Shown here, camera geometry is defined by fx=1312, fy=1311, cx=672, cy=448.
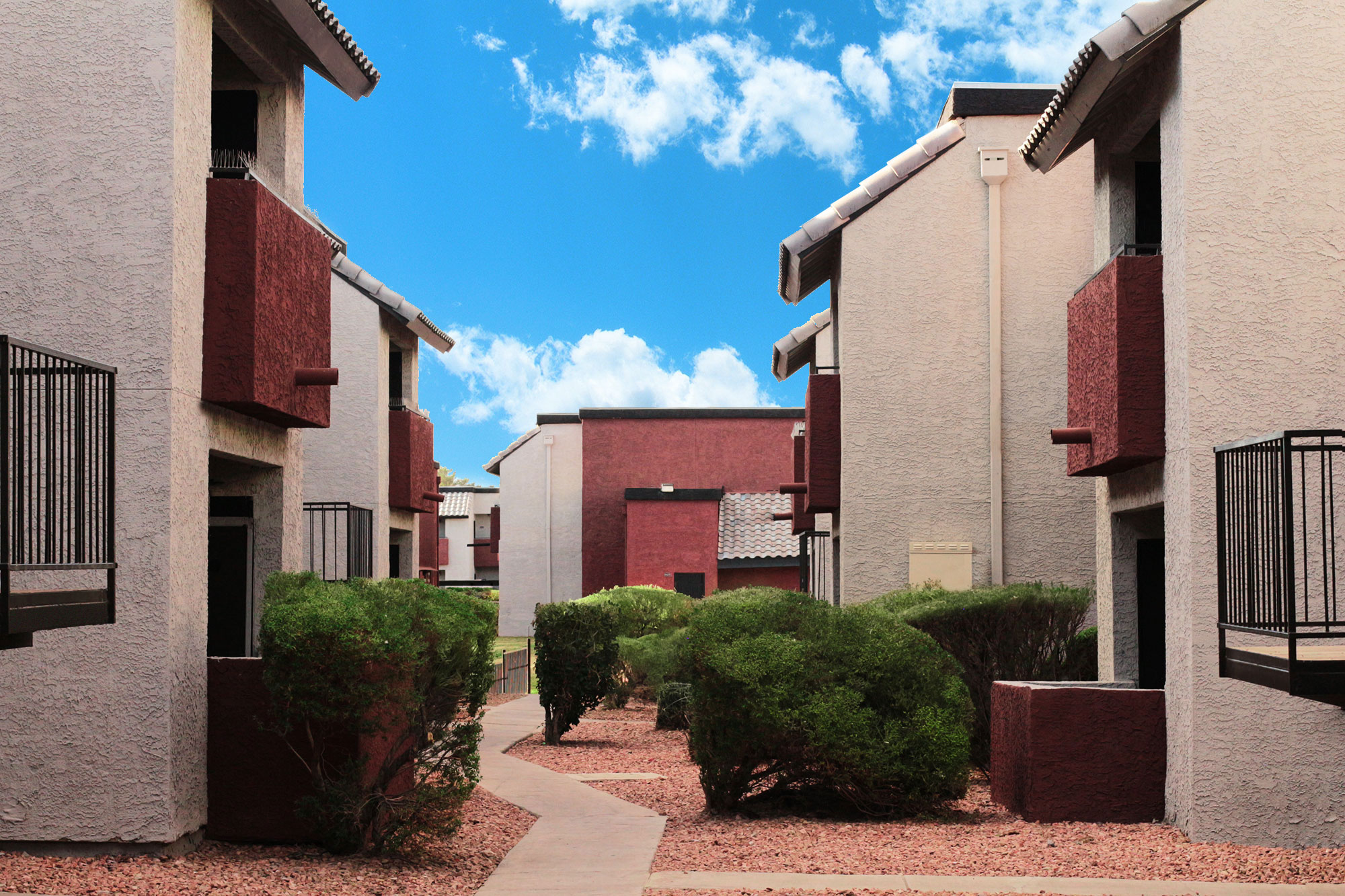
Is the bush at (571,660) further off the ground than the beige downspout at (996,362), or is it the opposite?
the beige downspout at (996,362)

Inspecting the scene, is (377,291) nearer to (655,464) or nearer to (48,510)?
(48,510)

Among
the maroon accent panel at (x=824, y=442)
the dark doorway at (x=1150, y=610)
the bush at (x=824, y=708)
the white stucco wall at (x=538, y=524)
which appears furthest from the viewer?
the white stucco wall at (x=538, y=524)

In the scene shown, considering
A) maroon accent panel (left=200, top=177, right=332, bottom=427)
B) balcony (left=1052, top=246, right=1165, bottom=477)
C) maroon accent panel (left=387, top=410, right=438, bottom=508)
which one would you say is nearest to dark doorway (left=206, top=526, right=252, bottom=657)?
maroon accent panel (left=200, top=177, right=332, bottom=427)

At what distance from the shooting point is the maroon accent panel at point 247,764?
9.95 meters

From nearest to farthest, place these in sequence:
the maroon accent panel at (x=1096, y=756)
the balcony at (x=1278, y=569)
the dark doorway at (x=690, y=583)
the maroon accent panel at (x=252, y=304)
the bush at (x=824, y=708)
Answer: the balcony at (x=1278, y=569) → the maroon accent panel at (x=252, y=304) → the bush at (x=824, y=708) → the maroon accent panel at (x=1096, y=756) → the dark doorway at (x=690, y=583)

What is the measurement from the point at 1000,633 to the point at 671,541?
24497 millimetres

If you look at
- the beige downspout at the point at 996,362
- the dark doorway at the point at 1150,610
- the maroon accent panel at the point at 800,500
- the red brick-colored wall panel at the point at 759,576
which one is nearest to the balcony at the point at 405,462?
the maroon accent panel at the point at 800,500

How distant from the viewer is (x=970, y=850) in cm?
944

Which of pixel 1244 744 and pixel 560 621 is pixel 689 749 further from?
pixel 560 621

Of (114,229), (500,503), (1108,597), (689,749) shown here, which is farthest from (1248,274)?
(500,503)

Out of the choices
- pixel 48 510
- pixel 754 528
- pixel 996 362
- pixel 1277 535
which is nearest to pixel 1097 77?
pixel 1277 535

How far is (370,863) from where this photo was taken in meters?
9.33

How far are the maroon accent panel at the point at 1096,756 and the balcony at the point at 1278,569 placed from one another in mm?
1525

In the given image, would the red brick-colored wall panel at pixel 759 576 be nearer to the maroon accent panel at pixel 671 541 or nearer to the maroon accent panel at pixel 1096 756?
the maroon accent panel at pixel 671 541
